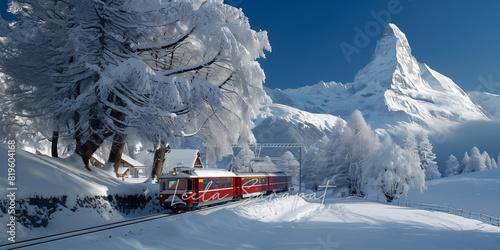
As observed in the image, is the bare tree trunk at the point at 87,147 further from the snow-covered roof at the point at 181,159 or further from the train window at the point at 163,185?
the snow-covered roof at the point at 181,159

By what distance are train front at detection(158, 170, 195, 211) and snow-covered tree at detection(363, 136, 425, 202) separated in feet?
95.9

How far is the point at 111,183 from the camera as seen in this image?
17.6 m

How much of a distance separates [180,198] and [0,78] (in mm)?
11610

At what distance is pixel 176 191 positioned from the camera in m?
19.5

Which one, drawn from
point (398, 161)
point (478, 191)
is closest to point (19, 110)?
point (398, 161)

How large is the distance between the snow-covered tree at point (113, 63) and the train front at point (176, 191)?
2926 mm

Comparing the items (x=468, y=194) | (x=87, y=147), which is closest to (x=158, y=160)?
(x=87, y=147)

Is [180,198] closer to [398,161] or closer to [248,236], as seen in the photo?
[248,236]

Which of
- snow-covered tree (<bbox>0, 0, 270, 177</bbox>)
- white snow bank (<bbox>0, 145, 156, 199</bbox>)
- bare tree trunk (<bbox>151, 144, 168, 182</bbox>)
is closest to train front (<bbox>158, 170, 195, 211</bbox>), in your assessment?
white snow bank (<bbox>0, 145, 156, 199</bbox>)

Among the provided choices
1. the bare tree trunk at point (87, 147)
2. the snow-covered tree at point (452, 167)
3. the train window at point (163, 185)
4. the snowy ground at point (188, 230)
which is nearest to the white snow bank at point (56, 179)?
the snowy ground at point (188, 230)

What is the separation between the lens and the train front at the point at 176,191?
1928 centimetres

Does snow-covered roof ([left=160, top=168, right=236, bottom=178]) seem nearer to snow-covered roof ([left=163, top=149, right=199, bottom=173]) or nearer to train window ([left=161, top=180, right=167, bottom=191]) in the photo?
train window ([left=161, top=180, right=167, bottom=191])

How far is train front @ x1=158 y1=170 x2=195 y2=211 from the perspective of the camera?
1928 centimetres

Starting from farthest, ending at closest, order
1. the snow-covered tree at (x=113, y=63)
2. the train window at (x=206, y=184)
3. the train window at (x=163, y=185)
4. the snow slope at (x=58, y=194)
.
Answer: the train window at (x=206, y=184) → the train window at (x=163, y=185) → the snow-covered tree at (x=113, y=63) → the snow slope at (x=58, y=194)
